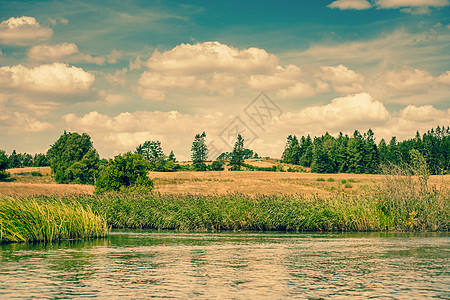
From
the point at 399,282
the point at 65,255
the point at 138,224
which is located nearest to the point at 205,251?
the point at 65,255

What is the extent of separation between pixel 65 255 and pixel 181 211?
47.5ft

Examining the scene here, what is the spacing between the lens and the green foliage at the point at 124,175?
1866 inches

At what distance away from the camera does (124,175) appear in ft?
157

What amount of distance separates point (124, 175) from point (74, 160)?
248 ft

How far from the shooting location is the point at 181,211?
3384cm

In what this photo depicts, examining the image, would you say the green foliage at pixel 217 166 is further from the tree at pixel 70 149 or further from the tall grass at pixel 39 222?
the tall grass at pixel 39 222

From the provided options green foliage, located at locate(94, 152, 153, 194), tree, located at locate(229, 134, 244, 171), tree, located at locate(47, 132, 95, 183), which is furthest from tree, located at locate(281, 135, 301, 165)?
green foliage, located at locate(94, 152, 153, 194)

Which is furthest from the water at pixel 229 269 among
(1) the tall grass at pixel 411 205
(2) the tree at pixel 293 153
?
(2) the tree at pixel 293 153

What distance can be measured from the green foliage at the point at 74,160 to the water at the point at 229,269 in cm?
7633

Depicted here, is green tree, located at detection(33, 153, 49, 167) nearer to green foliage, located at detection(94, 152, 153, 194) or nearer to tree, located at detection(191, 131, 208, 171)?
tree, located at detection(191, 131, 208, 171)

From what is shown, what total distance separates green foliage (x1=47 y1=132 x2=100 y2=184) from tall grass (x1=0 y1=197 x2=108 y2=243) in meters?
72.9

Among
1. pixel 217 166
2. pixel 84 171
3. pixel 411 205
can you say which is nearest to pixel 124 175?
pixel 411 205

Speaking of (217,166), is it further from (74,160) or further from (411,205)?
(411,205)

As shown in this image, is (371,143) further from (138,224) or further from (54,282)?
(54,282)
